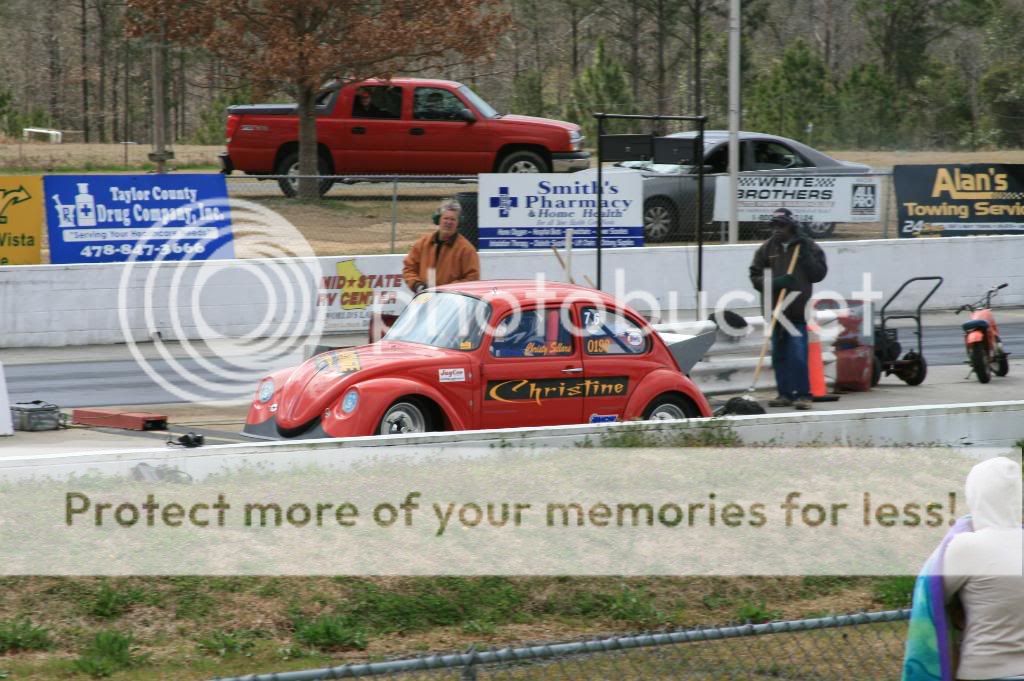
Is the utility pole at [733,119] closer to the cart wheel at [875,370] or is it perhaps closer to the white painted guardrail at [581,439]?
the cart wheel at [875,370]

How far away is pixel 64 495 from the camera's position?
8.16m

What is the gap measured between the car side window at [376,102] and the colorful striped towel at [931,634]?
21926 mm

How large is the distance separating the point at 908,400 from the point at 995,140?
34.9 metres

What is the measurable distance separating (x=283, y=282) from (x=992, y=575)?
14.6 m

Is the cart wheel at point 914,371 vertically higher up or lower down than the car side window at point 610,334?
lower down

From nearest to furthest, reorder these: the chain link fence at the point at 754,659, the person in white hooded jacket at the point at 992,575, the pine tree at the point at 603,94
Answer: the person in white hooded jacket at the point at 992,575 → the chain link fence at the point at 754,659 → the pine tree at the point at 603,94

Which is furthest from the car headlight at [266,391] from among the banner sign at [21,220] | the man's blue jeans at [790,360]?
the banner sign at [21,220]

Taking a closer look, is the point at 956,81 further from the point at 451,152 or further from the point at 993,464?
the point at 993,464

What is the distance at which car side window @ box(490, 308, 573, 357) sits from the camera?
10.4 metres

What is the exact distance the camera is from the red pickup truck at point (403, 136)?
2492 centimetres

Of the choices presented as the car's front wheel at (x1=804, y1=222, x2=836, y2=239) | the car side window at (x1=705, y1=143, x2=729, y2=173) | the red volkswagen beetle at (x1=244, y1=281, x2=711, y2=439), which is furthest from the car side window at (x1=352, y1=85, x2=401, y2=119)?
the red volkswagen beetle at (x1=244, y1=281, x2=711, y2=439)

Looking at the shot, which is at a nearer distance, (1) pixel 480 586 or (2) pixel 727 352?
(1) pixel 480 586

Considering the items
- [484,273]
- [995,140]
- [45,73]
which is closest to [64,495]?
[484,273]

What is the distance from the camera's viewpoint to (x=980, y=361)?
48.9ft
